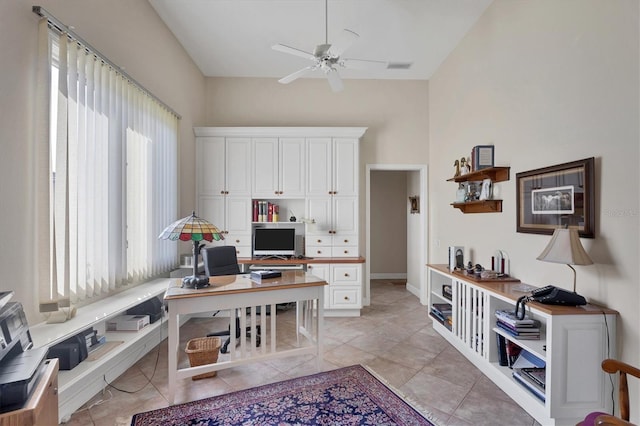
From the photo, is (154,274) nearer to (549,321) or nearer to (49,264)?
(49,264)

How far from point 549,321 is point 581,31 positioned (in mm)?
2092

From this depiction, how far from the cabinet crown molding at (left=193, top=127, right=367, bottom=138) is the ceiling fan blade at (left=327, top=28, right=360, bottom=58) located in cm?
165

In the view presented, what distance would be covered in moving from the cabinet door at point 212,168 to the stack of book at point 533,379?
3984 millimetres

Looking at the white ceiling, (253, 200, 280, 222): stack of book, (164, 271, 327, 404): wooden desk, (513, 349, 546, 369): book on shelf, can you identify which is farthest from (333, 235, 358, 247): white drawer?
the white ceiling

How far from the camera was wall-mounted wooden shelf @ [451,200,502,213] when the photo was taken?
3213mm

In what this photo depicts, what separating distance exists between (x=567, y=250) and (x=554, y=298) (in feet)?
1.13

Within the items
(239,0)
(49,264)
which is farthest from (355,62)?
(49,264)

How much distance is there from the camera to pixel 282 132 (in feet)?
14.8

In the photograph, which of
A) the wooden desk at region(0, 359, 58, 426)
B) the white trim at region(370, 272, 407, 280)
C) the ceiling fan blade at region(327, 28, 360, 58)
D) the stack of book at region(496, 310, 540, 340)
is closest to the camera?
the wooden desk at region(0, 359, 58, 426)

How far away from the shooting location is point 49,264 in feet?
6.54

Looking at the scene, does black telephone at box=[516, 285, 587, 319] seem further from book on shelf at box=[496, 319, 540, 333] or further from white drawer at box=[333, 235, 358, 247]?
white drawer at box=[333, 235, 358, 247]

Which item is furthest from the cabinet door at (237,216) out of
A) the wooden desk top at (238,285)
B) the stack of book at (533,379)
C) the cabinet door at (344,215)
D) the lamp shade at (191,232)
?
the stack of book at (533,379)

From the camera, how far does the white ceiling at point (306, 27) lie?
328cm

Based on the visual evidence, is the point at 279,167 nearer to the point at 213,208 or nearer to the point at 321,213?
the point at 321,213
